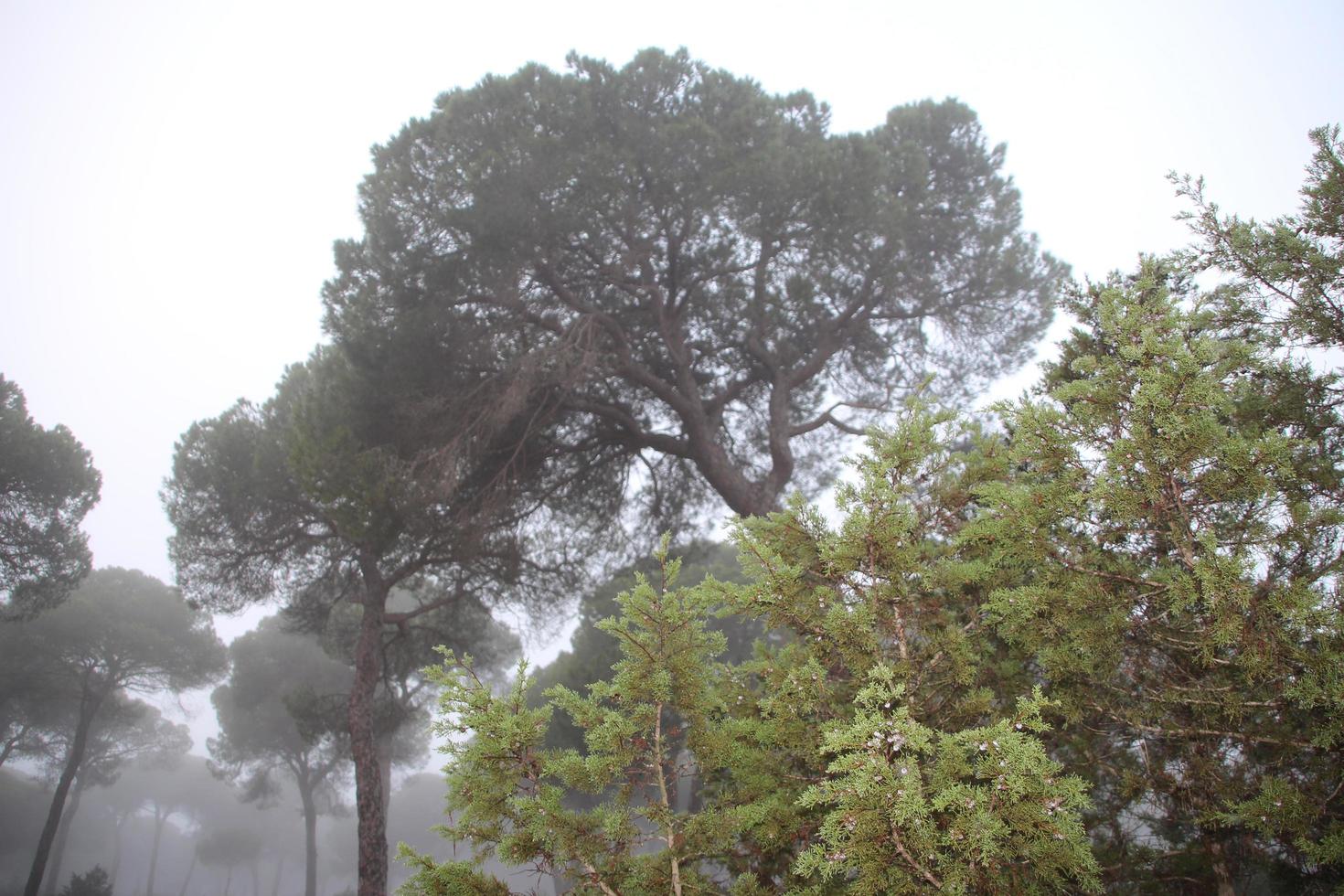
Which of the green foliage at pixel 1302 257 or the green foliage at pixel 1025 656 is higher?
the green foliage at pixel 1302 257

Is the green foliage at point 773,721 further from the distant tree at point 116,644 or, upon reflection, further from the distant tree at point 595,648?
the distant tree at point 116,644

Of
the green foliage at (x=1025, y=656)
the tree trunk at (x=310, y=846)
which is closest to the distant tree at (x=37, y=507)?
the tree trunk at (x=310, y=846)

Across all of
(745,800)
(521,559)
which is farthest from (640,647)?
(521,559)

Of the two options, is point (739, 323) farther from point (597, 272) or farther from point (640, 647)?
point (640, 647)

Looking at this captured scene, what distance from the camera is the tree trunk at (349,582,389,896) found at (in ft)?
31.4

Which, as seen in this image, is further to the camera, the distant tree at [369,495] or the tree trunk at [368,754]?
the tree trunk at [368,754]

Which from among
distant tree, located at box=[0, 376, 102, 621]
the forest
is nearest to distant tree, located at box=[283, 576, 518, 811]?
the forest

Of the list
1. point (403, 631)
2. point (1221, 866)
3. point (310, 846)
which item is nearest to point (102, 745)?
point (310, 846)

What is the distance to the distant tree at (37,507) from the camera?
16844 mm

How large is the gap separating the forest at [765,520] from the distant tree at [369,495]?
0.08 m

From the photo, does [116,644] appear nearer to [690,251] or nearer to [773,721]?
[690,251]

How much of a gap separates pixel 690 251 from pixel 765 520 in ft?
24.4

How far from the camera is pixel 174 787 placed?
162 feet

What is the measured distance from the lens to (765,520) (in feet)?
13.5
